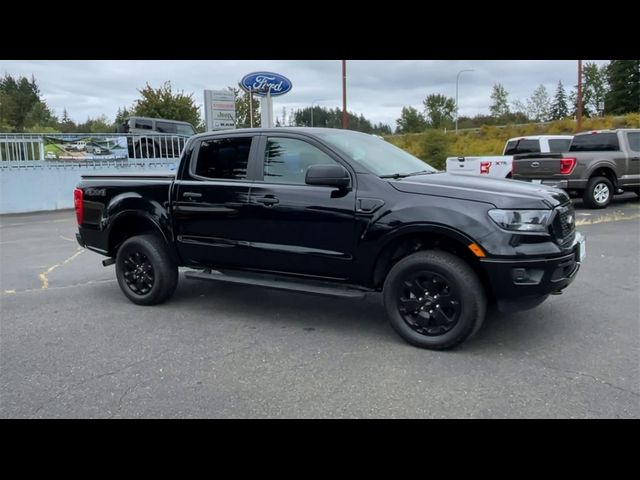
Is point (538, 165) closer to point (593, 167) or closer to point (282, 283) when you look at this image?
point (593, 167)

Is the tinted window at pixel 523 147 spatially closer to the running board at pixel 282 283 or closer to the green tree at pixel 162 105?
the running board at pixel 282 283

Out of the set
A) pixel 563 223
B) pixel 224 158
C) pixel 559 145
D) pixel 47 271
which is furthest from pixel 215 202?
pixel 559 145

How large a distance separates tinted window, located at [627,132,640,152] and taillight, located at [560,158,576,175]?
5.87ft

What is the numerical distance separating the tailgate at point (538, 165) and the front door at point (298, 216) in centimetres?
894

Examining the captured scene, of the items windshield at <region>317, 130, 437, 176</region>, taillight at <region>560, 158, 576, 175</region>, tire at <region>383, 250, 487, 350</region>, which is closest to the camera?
tire at <region>383, 250, 487, 350</region>

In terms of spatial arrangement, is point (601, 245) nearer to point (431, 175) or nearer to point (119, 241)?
point (431, 175)

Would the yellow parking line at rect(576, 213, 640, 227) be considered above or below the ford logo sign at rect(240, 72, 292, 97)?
below

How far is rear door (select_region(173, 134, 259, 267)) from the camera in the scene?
488 cm

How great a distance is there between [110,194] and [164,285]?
3.97 ft

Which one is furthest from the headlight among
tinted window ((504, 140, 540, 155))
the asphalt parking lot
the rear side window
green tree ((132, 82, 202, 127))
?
green tree ((132, 82, 202, 127))

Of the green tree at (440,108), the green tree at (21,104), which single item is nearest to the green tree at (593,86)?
the green tree at (440,108)

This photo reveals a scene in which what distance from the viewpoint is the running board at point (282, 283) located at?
14.6 feet

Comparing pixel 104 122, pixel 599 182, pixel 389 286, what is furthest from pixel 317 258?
pixel 104 122

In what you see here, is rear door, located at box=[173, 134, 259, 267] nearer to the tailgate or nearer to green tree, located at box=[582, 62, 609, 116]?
the tailgate
